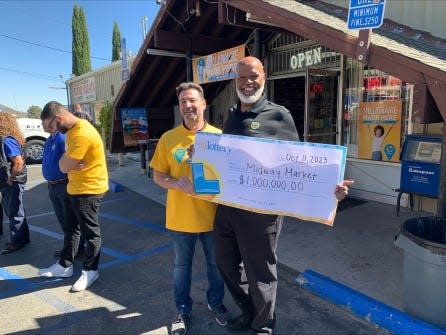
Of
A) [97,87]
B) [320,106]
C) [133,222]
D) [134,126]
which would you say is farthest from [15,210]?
[97,87]

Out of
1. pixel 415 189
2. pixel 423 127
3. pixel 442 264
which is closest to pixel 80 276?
pixel 442 264

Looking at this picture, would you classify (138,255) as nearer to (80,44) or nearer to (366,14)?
(366,14)

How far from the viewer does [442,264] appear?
254 cm

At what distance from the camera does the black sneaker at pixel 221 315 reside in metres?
2.89

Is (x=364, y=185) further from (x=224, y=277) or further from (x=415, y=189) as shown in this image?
(x=224, y=277)

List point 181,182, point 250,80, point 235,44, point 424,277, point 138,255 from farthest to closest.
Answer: point 235,44
point 138,255
point 424,277
point 181,182
point 250,80

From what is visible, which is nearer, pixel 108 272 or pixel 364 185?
pixel 108 272

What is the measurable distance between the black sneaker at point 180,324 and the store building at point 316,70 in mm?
2881

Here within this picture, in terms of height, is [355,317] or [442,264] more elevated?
[442,264]

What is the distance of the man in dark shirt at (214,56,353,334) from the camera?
2.46 meters

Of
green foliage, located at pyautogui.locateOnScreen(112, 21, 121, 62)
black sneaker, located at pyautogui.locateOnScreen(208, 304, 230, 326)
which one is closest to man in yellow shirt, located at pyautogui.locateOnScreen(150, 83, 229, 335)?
black sneaker, located at pyautogui.locateOnScreen(208, 304, 230, 326)

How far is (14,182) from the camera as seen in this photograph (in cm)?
458

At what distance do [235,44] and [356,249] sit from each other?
5.08 metres

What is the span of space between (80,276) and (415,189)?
4719 mm
